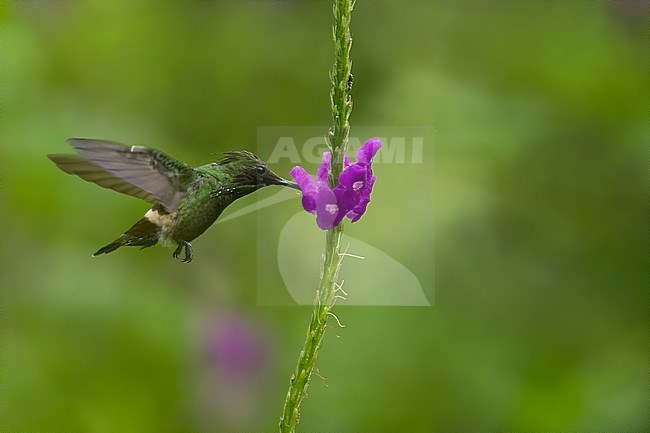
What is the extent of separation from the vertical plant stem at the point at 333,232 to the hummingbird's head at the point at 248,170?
0.60ft

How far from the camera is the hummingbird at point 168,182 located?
1303 mm

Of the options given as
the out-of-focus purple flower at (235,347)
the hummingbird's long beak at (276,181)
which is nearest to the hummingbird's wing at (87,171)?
the hummingbird's long beak at (276,181)

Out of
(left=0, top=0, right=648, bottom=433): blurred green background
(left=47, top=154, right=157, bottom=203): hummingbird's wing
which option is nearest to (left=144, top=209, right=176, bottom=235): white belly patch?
(left=47, top=154, right=157, bottom=203): hummingbird's wing

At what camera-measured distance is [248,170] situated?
1418mm

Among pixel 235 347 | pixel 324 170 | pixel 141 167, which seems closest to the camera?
pixel 324 170

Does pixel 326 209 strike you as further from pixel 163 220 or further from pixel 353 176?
pixel 163 220

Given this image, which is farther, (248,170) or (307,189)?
(248,170)

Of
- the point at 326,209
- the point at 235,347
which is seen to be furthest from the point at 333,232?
the point at 235,347

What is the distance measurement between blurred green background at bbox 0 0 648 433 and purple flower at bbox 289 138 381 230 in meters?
1.72

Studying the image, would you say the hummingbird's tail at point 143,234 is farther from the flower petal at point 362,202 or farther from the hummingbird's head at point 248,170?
the flower petal at point 362,202

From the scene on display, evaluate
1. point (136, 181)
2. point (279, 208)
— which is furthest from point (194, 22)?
point (136, 181)

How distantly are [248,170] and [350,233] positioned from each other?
1.70 m

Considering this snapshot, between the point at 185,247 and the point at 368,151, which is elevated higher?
the point at 368,151

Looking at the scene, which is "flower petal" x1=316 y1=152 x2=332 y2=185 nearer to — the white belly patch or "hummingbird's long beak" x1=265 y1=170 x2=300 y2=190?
"hummingbird's long beak" x1=265 y1=170 x2=300 y2=190
